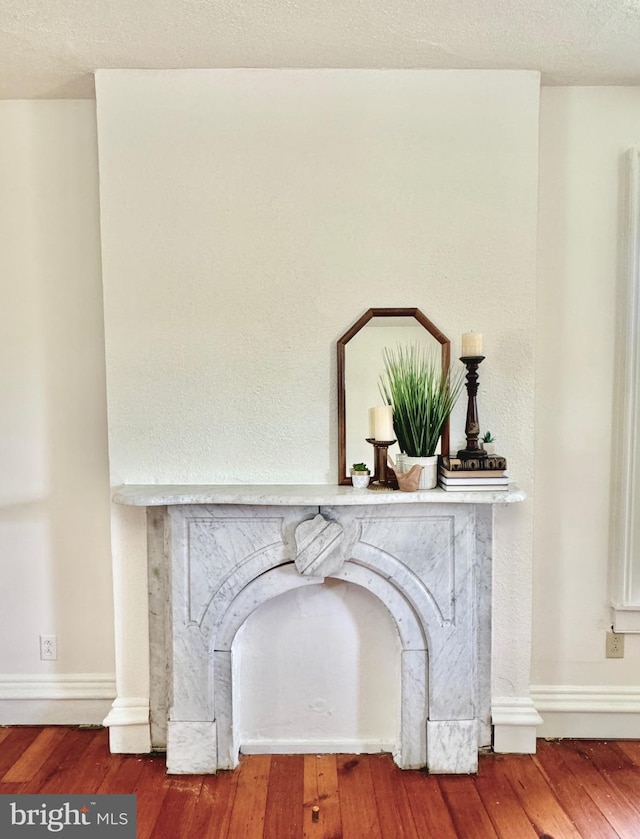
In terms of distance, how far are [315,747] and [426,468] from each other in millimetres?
1153

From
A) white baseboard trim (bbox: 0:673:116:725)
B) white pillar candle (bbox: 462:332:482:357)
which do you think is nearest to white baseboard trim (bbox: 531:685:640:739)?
white pillar candle (bbox: 462:332:482:357)

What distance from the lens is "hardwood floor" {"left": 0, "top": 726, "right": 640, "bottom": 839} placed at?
5.82 ft

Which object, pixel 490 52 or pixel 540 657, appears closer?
pixel 490 52

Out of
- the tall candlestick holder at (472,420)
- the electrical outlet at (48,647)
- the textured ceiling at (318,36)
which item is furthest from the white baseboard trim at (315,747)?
the textured ceiling at (318,36)

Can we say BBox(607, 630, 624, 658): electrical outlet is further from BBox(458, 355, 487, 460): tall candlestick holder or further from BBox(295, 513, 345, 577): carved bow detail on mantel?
BBox(295, 513, 345, 577): carved bow detail on mantel

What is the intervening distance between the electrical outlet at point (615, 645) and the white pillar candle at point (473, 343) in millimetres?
1283

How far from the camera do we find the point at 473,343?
1.95 m

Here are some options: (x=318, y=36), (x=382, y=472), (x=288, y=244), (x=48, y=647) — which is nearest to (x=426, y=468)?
(x=382, y=472)

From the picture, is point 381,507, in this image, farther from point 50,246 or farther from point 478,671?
point 50,246

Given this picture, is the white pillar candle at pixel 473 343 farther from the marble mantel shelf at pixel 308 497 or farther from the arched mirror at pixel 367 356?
the marble mantel shelf at pixel 308 497

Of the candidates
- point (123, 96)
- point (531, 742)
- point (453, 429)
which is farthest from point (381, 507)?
point (123, 96)

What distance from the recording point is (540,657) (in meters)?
2.28

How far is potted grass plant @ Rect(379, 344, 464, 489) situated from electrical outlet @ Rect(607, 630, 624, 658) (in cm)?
101

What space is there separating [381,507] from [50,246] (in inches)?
66.0
